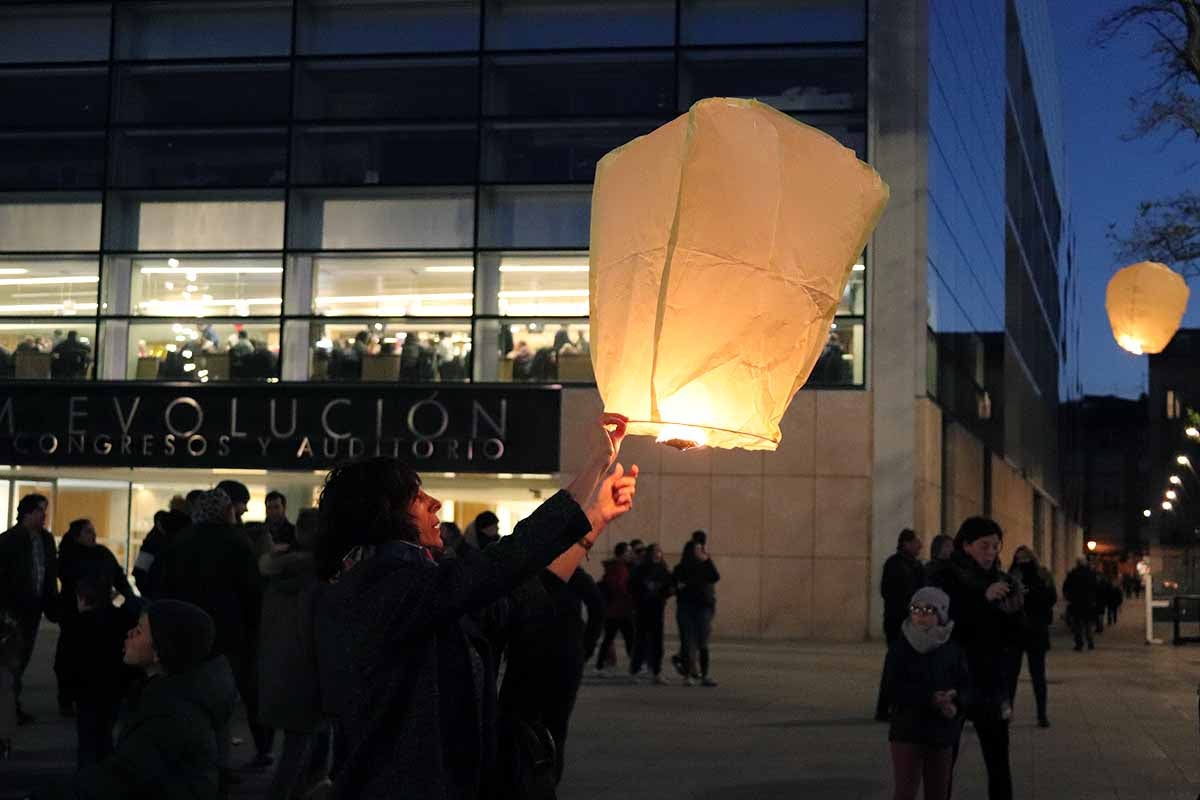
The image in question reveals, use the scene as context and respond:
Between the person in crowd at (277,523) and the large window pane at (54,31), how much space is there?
76.2ft

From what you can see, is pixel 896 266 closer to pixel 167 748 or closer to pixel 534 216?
pixel 534 216

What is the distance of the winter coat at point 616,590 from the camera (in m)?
22.3

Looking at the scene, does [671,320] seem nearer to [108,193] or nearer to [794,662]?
[794,662]

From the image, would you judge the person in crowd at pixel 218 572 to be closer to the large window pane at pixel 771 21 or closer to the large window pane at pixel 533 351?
the large window pane at pixel 533 351

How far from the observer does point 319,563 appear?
4.05m

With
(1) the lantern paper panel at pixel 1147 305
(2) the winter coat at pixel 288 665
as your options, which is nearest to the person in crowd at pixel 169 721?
(2) the winter coat at pixel 288 665

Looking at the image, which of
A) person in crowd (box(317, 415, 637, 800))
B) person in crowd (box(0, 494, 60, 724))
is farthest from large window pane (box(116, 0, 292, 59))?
person in crowd (box(317, 415, 637, 800))

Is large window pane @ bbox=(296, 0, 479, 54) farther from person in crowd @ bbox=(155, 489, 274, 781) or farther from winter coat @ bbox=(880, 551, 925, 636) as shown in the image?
person in crowd @ bbox=(155, 489, 274, 781)

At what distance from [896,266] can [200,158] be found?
557 inches

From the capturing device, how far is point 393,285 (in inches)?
1340

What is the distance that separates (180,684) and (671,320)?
2052 mm

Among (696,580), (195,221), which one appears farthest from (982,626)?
(195,221)

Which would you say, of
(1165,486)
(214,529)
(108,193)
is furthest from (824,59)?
(1165,486)

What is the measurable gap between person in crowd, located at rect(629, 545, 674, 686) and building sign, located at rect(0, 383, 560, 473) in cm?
1143
